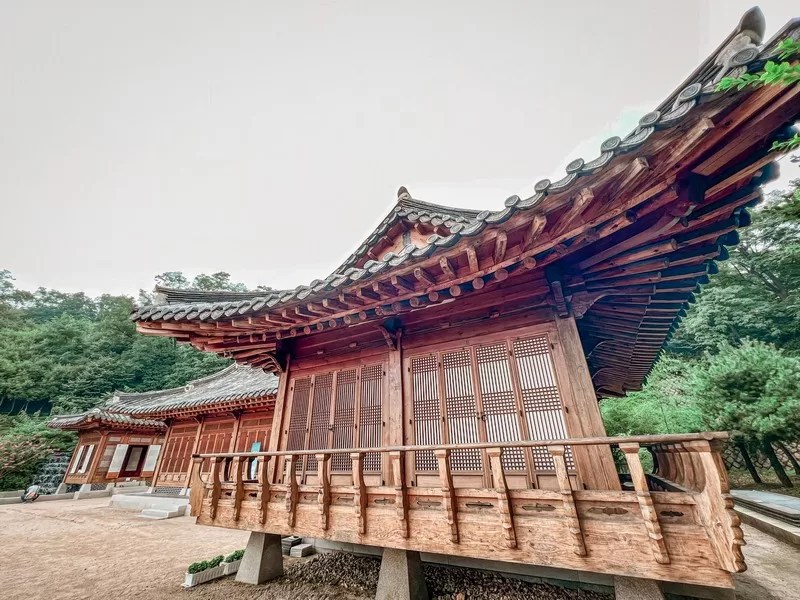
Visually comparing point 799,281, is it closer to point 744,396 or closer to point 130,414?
point 744,396

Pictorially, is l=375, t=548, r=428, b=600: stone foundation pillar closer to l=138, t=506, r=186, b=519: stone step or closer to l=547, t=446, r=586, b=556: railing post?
l=547, t=446, r=586, b=556: railing post

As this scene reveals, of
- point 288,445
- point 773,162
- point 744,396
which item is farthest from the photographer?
point 744,396

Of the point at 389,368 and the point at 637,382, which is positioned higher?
the point at 637,382

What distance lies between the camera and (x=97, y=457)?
2081 centimetres

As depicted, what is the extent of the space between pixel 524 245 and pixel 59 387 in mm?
48292

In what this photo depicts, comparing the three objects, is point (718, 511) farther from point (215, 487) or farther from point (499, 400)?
point (215, 487)

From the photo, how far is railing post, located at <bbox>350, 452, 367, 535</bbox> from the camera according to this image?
163 inches

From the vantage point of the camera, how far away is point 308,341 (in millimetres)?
7156

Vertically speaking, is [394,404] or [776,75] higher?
[776,75]

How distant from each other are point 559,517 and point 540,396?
164 centimetres

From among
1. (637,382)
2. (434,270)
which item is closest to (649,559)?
(434,270)

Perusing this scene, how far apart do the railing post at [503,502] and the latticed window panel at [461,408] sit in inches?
47.4

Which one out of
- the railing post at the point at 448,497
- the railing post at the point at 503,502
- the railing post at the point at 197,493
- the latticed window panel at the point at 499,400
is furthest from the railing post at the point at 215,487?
the railing post at the point at 503,502

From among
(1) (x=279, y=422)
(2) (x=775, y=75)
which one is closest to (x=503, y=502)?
(2) (x=775, y=75)
